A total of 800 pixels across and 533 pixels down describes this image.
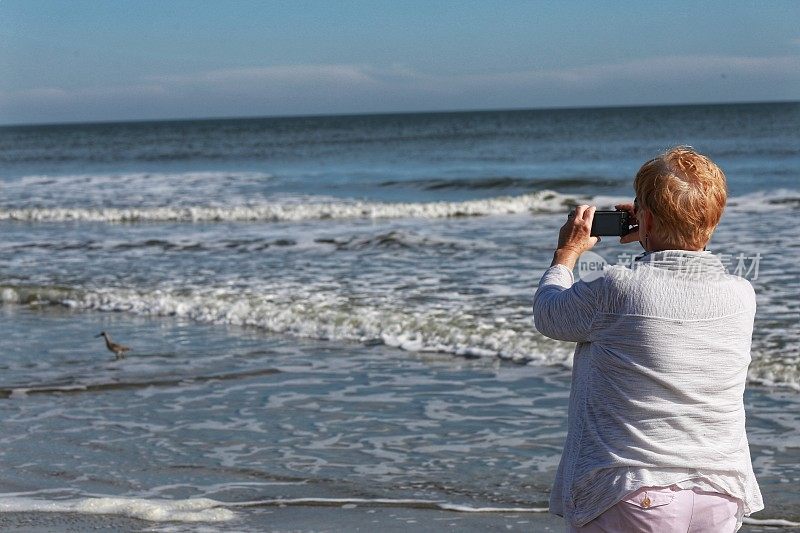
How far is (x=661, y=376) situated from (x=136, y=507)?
10.7 feet

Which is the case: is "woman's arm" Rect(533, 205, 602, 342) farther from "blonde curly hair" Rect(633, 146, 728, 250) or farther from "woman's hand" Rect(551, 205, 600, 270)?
"blonde curly hair" Rect(633, 146, 728, 250)

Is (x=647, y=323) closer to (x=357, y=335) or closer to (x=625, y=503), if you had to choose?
(x=625, y=503)

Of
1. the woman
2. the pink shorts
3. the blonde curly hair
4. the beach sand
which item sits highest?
the blonde curly hair

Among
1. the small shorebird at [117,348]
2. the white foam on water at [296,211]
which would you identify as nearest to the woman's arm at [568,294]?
the small shorebird at [117,348]

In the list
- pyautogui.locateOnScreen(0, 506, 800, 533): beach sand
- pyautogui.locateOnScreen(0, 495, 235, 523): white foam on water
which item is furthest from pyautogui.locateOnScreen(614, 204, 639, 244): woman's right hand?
pyautogui.locateOnScreen(0, 495, 235, 523): white foam on water

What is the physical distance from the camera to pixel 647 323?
2.26m

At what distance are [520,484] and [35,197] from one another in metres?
25.8

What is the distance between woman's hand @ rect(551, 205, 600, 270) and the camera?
2.49 metres

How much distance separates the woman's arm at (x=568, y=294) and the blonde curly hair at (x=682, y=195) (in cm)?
19

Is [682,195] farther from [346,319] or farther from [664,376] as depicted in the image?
[346,319]

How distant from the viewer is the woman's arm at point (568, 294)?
232 centimetres

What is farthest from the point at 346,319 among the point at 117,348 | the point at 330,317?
the point at 117,348

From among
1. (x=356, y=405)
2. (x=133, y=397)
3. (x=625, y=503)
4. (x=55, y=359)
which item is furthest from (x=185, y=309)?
(x=625, y=503)

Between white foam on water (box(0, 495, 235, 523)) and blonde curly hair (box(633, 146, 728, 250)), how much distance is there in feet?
9.95
